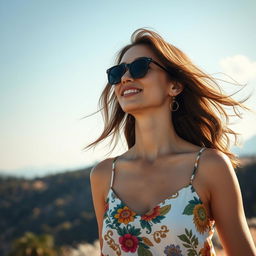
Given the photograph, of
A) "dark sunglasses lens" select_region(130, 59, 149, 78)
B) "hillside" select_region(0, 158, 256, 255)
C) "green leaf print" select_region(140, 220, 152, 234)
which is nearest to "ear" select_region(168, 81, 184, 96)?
"dark sunglasses lens" select_region(130, 59, 149, 78)

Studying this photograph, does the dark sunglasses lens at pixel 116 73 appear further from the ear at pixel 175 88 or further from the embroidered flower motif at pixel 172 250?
the embroidered flower motif at pixel 172 250

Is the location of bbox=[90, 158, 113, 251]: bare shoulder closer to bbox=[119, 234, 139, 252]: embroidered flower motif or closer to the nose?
bbox=[119, 234, 139, 252]: embroidered flower motif

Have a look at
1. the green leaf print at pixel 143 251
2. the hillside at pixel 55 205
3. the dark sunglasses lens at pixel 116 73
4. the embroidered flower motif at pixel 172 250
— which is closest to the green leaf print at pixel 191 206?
the embroidered flower motif at pixel 172 250

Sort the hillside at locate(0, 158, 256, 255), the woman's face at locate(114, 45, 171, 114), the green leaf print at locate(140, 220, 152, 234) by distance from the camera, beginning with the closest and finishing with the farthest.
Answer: the green leaf print at locate(140, 220, 152, 234) → the woman's face at locate(114, 45, 171, 114) → the hillside at locate(0, 158, 256, 255)

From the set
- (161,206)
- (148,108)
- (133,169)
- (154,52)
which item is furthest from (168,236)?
(154,52)

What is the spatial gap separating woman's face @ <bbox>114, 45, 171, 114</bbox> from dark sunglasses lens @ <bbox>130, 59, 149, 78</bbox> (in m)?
0.03

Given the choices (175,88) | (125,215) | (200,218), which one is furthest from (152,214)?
(175,88)

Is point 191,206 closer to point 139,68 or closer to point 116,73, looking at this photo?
point 139,68

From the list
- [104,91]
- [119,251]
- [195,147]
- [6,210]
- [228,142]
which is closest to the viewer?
[119,251]

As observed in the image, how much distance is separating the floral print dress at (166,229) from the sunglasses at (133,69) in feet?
2.56

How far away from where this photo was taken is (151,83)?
10.5ft

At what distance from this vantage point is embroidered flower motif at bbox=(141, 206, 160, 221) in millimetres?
2807

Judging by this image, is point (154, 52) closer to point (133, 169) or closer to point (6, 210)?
point (133, 169)

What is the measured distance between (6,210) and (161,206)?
2887 inches
